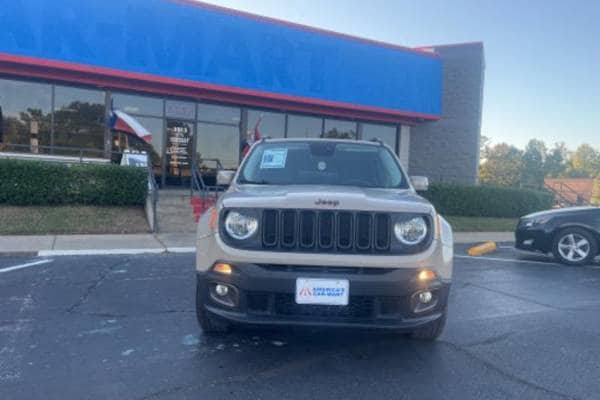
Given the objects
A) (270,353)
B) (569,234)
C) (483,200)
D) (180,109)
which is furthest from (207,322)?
(483,200)

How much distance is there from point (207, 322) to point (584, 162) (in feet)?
386

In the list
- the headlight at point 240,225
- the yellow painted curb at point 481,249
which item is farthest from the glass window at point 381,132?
the headlight at point 240,225

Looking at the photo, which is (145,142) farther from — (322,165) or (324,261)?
(324,261)

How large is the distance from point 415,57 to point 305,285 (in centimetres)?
1771

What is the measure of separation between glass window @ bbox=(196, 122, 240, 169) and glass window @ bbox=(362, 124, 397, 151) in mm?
5389

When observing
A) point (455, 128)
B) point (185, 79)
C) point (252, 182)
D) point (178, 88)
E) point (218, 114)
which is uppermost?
point (185, 79)

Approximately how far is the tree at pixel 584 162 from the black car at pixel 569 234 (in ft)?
339

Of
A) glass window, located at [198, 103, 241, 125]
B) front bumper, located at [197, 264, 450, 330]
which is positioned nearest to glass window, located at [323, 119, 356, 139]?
glass window, located at [198, 103, 241, 125]

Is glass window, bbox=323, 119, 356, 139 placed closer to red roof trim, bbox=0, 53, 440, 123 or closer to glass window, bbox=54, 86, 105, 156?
red roof trim, bbox=0, 53, 440, 123

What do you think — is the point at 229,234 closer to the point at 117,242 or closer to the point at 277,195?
the point at 277,195

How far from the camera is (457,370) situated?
12.1ft

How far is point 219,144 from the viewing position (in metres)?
17.3

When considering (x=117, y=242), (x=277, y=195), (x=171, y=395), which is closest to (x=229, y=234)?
(x=277, y=195)

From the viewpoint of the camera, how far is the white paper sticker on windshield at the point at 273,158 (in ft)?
16.0
